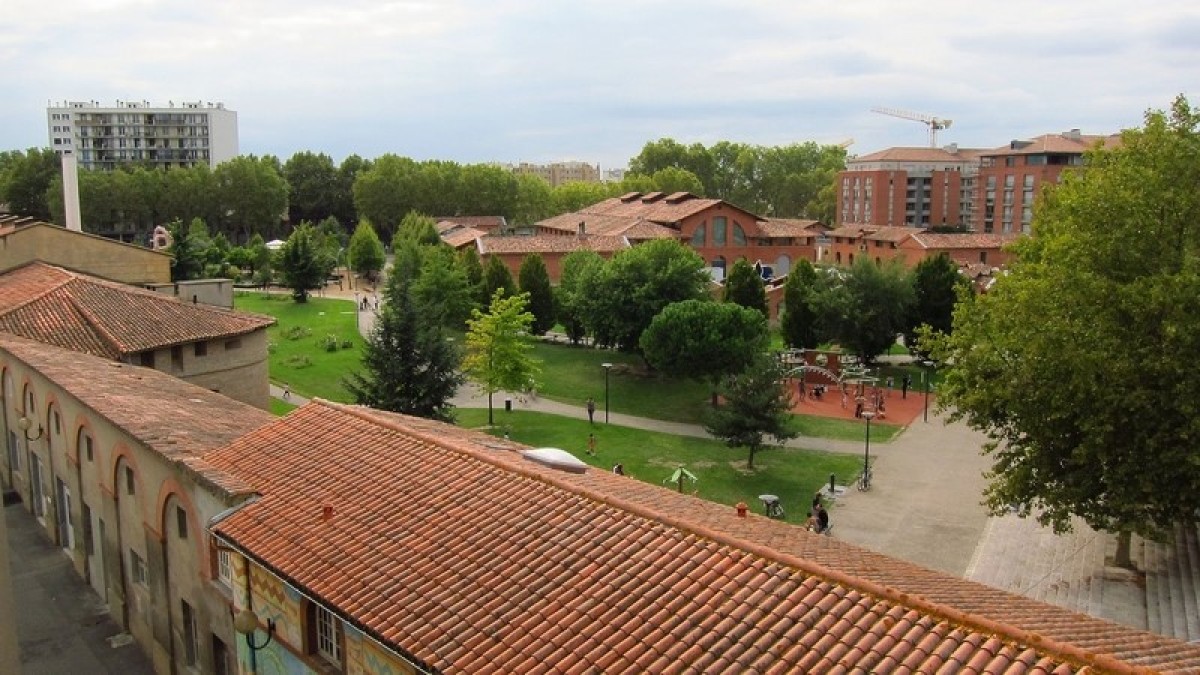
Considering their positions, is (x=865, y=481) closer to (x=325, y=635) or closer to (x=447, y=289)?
(x=325, y=635)

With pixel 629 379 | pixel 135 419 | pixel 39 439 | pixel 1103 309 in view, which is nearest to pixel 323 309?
pixel 629 379

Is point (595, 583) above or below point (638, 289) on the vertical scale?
below

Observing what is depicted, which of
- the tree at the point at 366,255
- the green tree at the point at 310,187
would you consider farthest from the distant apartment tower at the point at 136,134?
the tree at the point at 366,255

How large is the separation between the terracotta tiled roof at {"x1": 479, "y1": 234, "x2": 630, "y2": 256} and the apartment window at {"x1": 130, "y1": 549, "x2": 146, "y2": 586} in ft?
161

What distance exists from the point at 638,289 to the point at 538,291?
956 cm

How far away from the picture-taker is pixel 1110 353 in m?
20.4

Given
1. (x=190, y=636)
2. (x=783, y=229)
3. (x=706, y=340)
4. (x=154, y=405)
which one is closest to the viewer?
(x=190, y=636)

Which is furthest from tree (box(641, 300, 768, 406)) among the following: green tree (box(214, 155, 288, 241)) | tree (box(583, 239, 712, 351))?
green tree (box(214, 155, 288, 241))

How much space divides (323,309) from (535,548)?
183 feet

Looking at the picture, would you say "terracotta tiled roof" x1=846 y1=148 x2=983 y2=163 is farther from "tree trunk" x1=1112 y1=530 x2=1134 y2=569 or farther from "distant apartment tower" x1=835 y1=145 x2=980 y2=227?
"tree trunk" x1=1112 y1=530 x2=1134 y2=569

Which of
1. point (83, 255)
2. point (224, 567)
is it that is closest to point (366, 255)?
point (83, 255)

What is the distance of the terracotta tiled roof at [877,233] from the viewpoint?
79.4m

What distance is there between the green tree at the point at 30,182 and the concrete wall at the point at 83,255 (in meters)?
74.9

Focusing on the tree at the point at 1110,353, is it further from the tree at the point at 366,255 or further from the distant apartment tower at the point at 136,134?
the distant apartment tower at the point at 136,134
